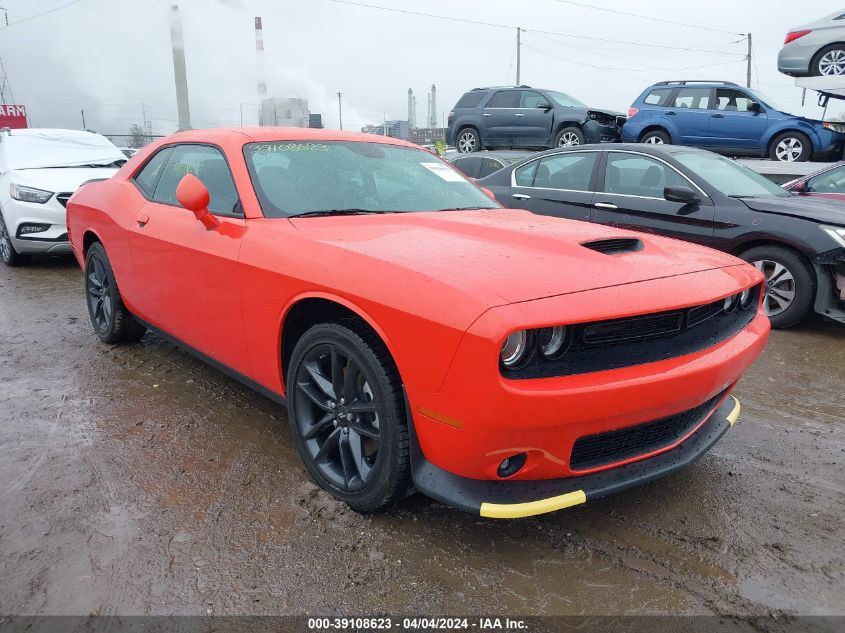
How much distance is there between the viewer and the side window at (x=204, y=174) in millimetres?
3011

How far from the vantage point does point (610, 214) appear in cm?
571

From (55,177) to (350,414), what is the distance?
6.49 m

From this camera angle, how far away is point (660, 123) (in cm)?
1138

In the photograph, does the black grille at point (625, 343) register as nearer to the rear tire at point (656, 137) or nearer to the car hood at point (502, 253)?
the car hood at point (502, 253)

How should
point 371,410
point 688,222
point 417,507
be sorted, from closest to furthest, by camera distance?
1. point 371,410
2. point 417,507
3. point 688,222

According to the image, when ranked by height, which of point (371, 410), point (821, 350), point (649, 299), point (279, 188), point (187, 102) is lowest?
point (821, 350)

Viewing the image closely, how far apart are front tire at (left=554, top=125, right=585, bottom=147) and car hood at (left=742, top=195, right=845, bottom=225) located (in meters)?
7.30

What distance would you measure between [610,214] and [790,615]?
4.29 m

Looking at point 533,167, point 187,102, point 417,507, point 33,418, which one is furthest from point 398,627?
point 187,102

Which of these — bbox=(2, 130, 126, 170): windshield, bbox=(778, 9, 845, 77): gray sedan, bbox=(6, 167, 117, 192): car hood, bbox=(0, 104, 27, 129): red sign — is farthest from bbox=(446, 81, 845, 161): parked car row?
bbox=(0, 104, 27, 129): red sign

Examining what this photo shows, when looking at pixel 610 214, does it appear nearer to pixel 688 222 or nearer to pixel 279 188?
pixel 688 222

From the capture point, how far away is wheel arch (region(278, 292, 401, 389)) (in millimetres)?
2160

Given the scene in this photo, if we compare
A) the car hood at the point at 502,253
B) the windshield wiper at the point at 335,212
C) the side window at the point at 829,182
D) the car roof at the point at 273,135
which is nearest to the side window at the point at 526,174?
the car roof at the point at 273,135

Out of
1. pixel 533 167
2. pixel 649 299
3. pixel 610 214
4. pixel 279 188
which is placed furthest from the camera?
pixel 533 167
